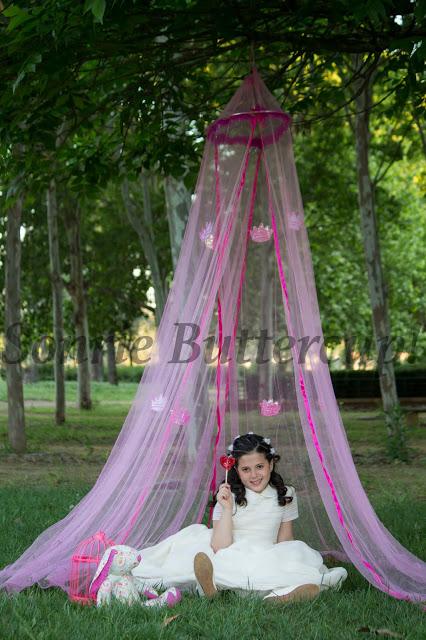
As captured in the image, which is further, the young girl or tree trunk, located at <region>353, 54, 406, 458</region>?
tree trunk, located at <region>353, 54, 406, 458</region>

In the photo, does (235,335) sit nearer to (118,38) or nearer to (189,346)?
(189,346)

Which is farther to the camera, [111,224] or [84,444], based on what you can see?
[111,224]

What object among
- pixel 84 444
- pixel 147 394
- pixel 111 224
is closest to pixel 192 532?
pixel 147 394

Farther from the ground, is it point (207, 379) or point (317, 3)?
point (317, 3)

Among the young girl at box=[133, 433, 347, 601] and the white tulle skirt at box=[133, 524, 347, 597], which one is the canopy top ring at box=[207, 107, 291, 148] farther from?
the white tulle skirt at box=[133, 524, 347, 597]

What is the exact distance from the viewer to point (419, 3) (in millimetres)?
3994

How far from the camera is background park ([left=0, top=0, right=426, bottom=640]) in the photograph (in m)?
3.92

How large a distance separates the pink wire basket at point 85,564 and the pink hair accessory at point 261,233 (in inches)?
81.3

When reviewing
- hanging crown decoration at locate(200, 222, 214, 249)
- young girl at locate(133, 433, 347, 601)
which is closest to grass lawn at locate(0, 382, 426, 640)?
young girl at locate(133, 433, 347, 601)

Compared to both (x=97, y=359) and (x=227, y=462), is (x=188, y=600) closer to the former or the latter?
(x=227, y=462)

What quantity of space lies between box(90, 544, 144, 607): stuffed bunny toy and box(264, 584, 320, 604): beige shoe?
0.68m

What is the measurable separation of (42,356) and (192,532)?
76.4 feet

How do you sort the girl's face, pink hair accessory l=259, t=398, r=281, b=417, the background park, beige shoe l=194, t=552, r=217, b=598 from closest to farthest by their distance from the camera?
the background park, beige shoe l=194, t=552, r=217, b=598, the girl's face, pink hair accessory l=259, t=398, r=281, b=417

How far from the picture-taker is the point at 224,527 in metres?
4.46
